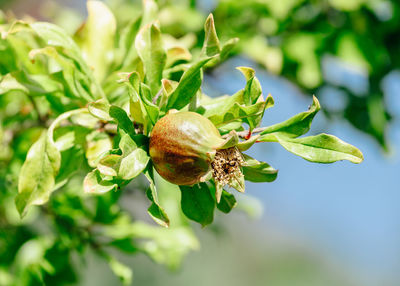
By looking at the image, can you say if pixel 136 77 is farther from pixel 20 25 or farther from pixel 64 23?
pixel 64 23

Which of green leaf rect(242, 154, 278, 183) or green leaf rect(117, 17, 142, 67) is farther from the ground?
green leaf rect(117, 17, 142, 67)

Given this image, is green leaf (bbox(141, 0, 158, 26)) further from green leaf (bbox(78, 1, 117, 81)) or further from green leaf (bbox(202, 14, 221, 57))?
green leaf (bbox(202, 14, 221, 57))

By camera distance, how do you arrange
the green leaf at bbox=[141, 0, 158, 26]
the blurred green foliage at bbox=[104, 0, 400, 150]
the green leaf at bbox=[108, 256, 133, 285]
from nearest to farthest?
the green leaf at bbox=[141, 0, 158, 26], the green leaf at bbox=[108, 256, 133, 285], the blurred green foliage at bbox=[104, 0, 400, 150]

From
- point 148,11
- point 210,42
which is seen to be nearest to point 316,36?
point 148,11

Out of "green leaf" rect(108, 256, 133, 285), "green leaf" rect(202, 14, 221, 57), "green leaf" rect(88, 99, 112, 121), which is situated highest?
"green leaf" rect(202, 14, 221, 57)

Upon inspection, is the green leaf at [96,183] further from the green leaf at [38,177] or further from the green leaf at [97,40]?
the green leaf at [97,40]

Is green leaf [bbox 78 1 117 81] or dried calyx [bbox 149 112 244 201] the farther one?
green leaf [bbox 78 1 117 81]

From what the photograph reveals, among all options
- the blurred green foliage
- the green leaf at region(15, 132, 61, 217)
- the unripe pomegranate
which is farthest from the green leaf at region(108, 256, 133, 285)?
the blurred green foliage
